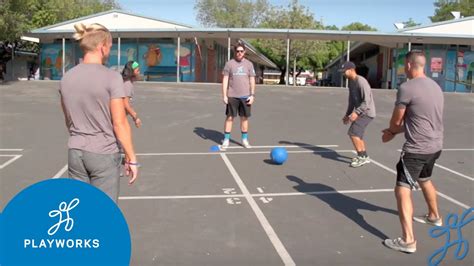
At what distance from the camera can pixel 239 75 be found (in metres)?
9.25

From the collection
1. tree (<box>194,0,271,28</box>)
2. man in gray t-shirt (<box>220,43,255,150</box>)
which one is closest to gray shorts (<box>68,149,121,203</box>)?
man in gray t-shirt (<box>220,43,255,150</box>)

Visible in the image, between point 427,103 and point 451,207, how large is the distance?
2098mm

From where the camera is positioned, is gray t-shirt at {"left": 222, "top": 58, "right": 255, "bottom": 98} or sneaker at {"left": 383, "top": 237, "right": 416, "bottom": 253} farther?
gray t-shirt at {"left": 222, "top": 58, "right": 255, "bottom": 98}

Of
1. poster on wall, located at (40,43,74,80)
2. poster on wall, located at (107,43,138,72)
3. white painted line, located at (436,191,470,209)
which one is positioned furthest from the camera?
poster on wall, located at (40,43,74,80)

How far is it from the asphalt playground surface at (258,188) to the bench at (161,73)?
1554cm

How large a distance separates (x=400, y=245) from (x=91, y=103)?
120 inches

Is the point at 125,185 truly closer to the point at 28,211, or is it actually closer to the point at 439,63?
the point at 28,211

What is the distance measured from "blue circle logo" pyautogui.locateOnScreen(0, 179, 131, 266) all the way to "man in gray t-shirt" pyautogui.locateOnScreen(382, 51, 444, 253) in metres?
2.70

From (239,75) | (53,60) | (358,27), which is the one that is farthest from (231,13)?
(239,75)

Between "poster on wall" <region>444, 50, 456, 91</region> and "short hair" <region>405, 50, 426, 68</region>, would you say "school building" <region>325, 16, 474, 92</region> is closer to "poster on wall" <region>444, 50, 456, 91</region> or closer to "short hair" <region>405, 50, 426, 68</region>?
"poster on wall" <region>444, 50, 456, 91</region>

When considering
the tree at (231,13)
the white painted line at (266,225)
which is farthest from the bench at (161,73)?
the tree at (231,13)

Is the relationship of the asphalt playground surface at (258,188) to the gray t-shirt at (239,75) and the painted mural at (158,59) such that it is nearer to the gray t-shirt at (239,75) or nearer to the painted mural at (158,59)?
the gray t-shirt at (239,75)

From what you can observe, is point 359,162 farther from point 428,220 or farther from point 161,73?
point 161,73

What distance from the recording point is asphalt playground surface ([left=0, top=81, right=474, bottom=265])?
4320 mm
